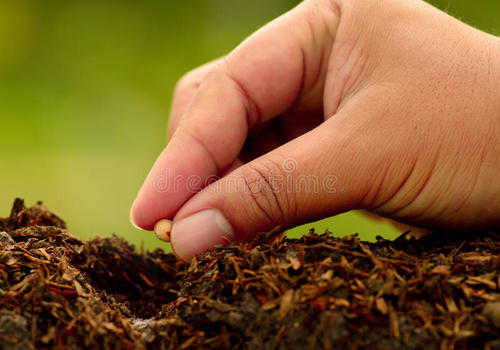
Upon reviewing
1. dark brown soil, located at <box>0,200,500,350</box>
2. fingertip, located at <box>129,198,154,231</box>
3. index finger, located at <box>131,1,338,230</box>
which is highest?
index finger, located at <box>131,1,338,230</box>

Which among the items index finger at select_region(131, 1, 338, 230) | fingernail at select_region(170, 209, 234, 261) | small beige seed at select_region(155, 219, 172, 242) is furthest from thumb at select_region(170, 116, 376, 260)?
index finger at select_region(131, 1, 338, 230)

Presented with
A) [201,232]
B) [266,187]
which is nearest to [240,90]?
[266,187]

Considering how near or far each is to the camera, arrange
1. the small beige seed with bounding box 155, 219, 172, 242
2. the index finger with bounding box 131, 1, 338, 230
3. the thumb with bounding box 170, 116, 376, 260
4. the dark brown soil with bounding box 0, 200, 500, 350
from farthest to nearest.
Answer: the index finger with bounding box 131, 1, 338, 230 → the small beige seed with bounding box 155, 219, 172, 242 → the thumb with bounding box 170, 116, 376, 260 → the dark brown soil with bounding box 0, 200, 500, 350

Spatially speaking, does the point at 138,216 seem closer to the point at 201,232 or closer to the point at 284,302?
the point at 201,232

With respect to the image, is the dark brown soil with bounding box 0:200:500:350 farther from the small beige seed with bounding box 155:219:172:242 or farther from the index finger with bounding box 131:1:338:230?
the index finger with bounding box 131:1:338:230

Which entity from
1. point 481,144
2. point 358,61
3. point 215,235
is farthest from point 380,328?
point 358,61

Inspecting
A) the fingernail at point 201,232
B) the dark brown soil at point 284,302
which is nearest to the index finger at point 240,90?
the fingernail at point 201,232

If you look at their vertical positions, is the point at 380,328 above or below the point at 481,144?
below

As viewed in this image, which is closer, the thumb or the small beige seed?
the thumb

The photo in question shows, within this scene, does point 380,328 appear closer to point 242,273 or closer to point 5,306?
point 242,273
